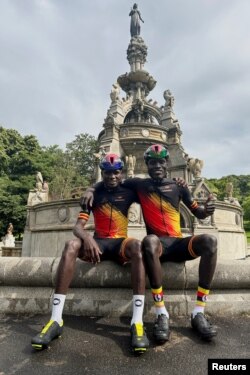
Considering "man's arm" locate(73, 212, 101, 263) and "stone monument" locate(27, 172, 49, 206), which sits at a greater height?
"stone monument" locate(27, 172, 49, 206)

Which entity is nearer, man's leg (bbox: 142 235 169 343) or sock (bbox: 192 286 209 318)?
man's leg (bbox: 142 235 169 343)

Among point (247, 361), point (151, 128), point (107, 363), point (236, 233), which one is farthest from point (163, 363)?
point (151, 128)

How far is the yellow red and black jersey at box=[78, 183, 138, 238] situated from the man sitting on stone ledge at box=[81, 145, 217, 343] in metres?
0.13

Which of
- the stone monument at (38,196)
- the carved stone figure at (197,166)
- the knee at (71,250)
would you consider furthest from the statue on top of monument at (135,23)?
the knee at (71,250)

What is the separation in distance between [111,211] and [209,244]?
1.48 metres

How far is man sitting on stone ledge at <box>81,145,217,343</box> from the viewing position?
10.3 feet

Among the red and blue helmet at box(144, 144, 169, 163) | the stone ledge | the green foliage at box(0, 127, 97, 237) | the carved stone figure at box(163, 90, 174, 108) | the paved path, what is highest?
the carved stone figure at box(163, 90, 174, 108)

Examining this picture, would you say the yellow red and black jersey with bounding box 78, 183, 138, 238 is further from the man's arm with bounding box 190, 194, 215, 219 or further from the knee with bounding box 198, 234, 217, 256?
the knee with bounding box 198, 234, 217, 256

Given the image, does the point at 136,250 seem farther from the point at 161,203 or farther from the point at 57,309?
the point at 57,309

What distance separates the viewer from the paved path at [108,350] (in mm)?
2342

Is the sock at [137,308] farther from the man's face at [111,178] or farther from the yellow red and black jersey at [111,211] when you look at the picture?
the man's face at [111,178]

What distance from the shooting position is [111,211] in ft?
13.2

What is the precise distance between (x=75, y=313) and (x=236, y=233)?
55.4 ft

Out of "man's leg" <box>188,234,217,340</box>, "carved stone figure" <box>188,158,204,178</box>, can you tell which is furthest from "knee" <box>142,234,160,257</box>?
"carved stone figure" <box>188,158,204,178</box>
